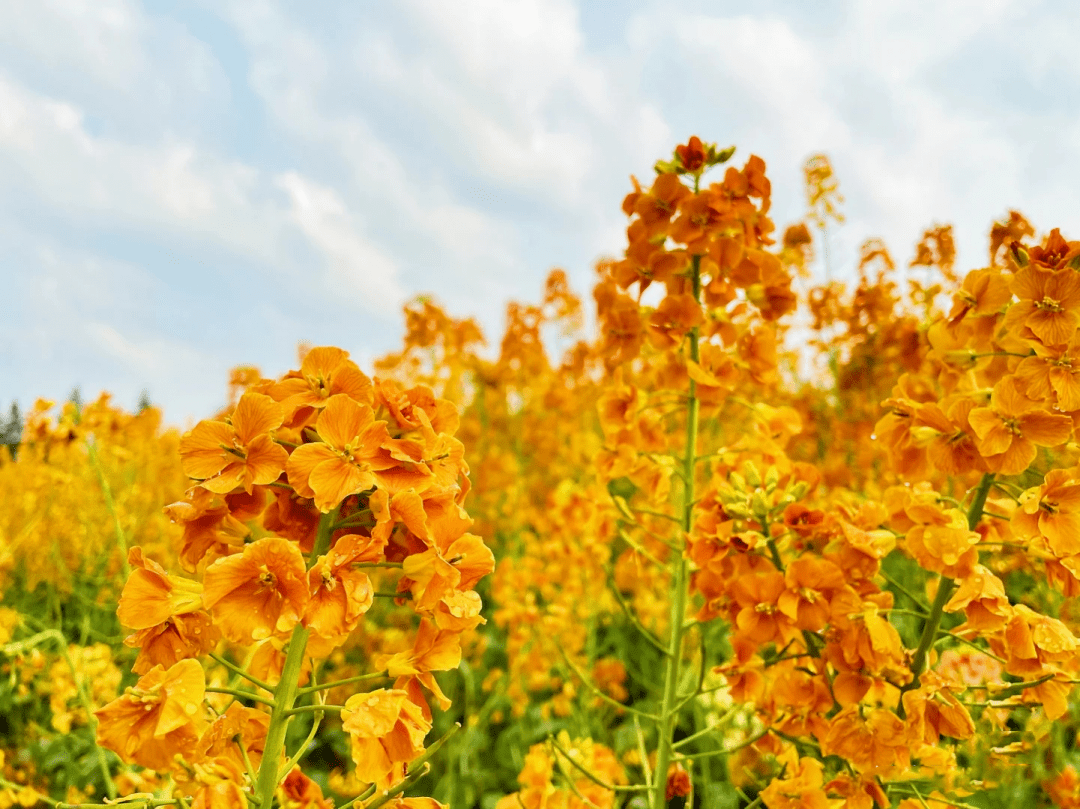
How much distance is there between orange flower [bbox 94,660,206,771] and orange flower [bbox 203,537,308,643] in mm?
80

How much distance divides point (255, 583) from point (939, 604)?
4.29ft

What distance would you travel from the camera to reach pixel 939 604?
147 cm

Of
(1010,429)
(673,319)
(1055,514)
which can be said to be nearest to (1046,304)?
(1010,429)

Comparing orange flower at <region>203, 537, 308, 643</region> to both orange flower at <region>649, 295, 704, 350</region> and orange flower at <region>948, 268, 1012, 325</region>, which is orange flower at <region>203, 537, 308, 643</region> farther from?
orange flower at <region>948, 268, 1012, 325</region>

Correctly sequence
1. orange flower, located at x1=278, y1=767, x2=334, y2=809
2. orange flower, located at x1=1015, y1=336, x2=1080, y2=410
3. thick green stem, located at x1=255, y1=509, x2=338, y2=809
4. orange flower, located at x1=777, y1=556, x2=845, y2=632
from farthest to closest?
1. orange flower, located at x1=777, y1=556, x2=845, y2=632
2. orange flower, located at x1=1015, y1=336, x2=1080, y2=410
3. orange flower, located at x1=278, y1=767, x2=334, y2=809
4. thick green stem, located at x1=255, y1=509, x2=338, y2=809

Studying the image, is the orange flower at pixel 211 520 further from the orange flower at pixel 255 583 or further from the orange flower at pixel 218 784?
the orange flower at pixel 218 784

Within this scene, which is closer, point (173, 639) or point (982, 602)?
point (173, 639)

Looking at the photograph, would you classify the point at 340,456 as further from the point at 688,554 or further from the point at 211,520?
the point at 688,554

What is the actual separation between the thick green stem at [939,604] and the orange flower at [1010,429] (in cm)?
9

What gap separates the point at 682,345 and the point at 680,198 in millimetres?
399

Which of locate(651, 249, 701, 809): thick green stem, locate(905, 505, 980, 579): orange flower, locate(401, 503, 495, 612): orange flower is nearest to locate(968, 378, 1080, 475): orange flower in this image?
locate(905, 505, 980, 579): orange flower

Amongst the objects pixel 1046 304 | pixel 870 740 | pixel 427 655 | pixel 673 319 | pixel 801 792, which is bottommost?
pixel 801 792

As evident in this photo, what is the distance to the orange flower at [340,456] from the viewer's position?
3.29ft

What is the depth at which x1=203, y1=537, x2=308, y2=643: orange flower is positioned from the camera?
3.09 feet
